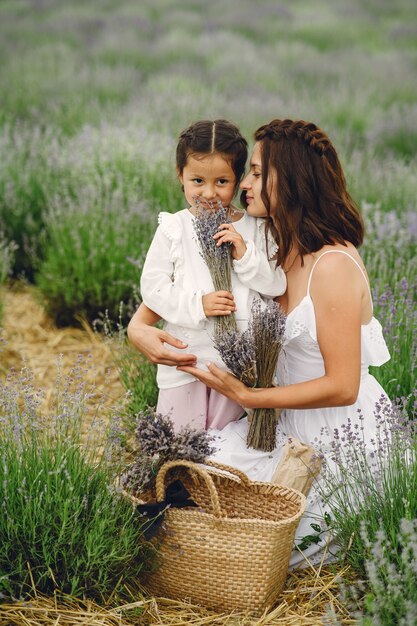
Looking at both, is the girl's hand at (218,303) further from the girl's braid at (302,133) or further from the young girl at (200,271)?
the girl's braid at (302,133)

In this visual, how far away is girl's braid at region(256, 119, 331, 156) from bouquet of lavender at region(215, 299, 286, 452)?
607 mm

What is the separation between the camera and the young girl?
280cm

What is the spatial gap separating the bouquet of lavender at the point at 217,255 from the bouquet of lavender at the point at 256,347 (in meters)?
0.07

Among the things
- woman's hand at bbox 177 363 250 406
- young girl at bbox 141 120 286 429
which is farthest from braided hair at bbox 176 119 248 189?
woman's hand at bbox 177 363 250 406

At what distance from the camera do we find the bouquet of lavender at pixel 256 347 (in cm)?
258

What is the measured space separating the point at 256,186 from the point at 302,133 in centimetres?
25

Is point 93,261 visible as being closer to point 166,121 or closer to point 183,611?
point 183,611

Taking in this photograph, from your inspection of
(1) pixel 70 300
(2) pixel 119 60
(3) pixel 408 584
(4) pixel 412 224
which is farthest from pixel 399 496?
(2) pixel 119 60

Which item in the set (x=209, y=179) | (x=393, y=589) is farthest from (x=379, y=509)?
(x=209, y=179)

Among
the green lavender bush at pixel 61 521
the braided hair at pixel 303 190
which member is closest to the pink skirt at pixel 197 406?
the green lavender bush at pixel 61 521

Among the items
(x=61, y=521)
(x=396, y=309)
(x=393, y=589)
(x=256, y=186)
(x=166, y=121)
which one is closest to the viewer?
(x=393, y=589)

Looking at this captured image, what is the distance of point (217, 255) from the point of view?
2.73 meters

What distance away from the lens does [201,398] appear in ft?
9.62

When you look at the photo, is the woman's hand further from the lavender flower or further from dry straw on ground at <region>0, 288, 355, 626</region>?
dry straw on ground at <region>0, 288, 355, 626</region>
